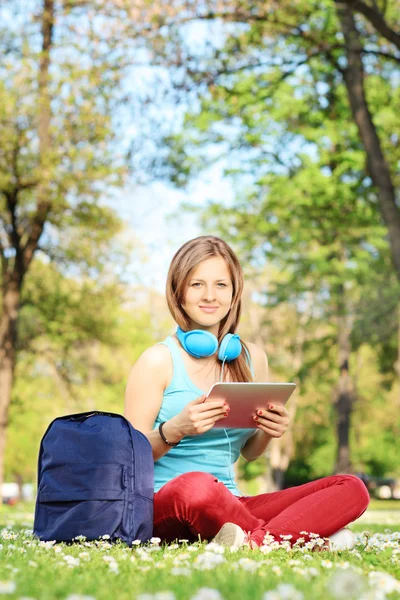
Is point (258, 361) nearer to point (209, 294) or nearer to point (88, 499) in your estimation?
point (209, 294)

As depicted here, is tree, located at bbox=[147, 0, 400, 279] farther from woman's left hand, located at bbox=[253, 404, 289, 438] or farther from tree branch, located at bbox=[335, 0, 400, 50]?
woman's left hand, located at bbox=[253, 404, 289, 438]

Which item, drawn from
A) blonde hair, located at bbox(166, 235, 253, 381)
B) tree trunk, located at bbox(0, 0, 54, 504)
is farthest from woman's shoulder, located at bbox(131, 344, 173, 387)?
tree trunk, located at bbox(0, 0, 54, 504)

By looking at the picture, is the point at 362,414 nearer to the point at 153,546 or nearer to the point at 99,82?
the point at 99,82

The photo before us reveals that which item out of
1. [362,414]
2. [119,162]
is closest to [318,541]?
[119,162]

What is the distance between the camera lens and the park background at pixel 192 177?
482 inches

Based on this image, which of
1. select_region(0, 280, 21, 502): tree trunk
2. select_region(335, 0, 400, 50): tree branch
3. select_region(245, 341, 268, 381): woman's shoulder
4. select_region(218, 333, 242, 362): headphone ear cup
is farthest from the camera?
select_region(0, 280, 21, 502): tree trunk

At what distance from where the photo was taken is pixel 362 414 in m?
41.8

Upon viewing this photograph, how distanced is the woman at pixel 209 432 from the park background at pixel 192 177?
6724mm

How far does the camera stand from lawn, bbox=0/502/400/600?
2.41 meters

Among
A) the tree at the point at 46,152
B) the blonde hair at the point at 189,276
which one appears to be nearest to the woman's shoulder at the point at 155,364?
the blonde hair at the point at 189,276

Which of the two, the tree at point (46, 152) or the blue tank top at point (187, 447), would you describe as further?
the tree at point (46, 152)

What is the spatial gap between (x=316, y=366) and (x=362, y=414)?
53.9 ft

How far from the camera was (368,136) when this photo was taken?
12.6 meters

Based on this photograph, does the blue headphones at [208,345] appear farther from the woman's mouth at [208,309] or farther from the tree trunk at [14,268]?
the tree trunk at [14,268]
